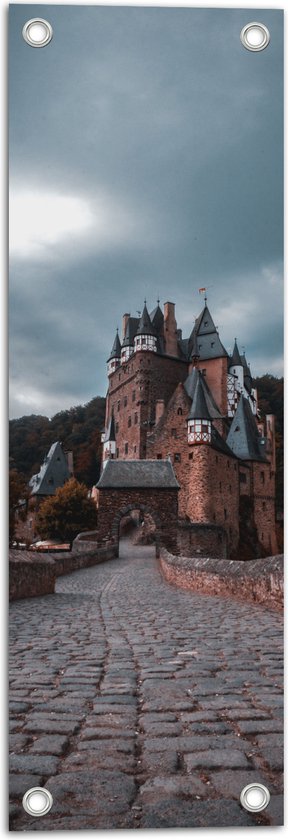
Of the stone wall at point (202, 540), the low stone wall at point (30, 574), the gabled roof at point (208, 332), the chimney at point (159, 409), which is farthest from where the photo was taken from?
the chimney at point (159, 409)

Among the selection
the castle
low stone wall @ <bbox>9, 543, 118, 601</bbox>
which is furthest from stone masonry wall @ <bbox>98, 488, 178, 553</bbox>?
low stone wall @ <bbox>9, 543, 118, 601</bbox>

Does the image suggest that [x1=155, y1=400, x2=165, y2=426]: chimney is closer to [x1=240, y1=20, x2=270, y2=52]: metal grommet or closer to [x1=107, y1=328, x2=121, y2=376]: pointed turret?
[x1=107, y1=328, x2=121, y2=376]: pointed turret

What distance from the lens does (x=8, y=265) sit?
10.2ft

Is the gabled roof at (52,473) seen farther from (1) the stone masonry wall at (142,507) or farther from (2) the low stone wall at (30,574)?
(1) the stone masonry wall at (142,507)

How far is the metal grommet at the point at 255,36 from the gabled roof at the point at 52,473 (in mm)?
2708

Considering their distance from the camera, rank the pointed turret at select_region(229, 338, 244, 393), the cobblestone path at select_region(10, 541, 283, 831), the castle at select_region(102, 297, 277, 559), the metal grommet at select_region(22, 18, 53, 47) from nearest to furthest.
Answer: the cobblestone path at select_region(10, 541, 283, 831) → the metal grommet at select_region(22, 18, 53, 47) → the pointed turret at select_region(229, 338, 244, 393) → the castle at select_region(102, 297, 277, 559)

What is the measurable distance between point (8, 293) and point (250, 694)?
2387mm

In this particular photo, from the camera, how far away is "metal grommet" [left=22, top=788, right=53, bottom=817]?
204 centimetres

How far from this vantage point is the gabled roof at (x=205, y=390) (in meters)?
47.3

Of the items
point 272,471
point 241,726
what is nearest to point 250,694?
point 241,726

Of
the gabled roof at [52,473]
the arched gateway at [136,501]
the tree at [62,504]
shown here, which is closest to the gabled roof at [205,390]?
the arched gateway at [136,501]

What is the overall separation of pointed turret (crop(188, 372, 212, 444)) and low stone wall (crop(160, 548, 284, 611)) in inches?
1317

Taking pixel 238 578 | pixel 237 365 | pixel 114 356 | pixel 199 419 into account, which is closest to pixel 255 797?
pixel 114 356

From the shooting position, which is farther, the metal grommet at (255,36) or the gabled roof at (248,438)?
the gabled roof at (248,438)
